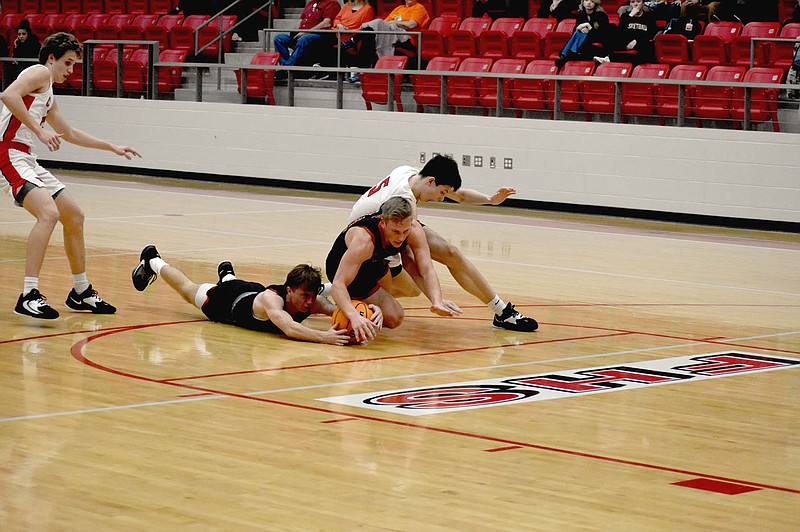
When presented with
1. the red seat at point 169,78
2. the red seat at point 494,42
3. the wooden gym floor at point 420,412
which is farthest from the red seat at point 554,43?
the wooden gym floor at point 420,412

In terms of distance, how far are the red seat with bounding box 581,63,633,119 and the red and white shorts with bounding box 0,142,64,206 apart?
1051cm

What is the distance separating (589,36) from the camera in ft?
62.0

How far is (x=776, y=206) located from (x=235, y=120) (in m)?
9.25

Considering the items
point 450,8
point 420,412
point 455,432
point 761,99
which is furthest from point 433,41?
point 455,432

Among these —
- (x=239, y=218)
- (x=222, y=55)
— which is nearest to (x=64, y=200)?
(x=239, y=218)

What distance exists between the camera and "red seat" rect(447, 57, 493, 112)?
19.6m

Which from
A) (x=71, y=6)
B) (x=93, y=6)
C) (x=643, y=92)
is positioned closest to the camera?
(x=643, y=92)

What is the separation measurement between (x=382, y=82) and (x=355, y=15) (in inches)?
81.2

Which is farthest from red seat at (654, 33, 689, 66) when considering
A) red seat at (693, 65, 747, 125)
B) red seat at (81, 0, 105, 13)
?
red seat at (81, 0, 105, 13)

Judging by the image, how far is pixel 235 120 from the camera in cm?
2211

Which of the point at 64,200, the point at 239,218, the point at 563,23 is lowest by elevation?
the point at 239,218

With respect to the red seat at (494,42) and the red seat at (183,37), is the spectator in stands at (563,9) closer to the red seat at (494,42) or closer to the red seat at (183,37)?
the red seat at (494,42)

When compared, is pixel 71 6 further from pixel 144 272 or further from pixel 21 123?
pixel 21 123

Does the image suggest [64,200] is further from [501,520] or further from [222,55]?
[222,55]
